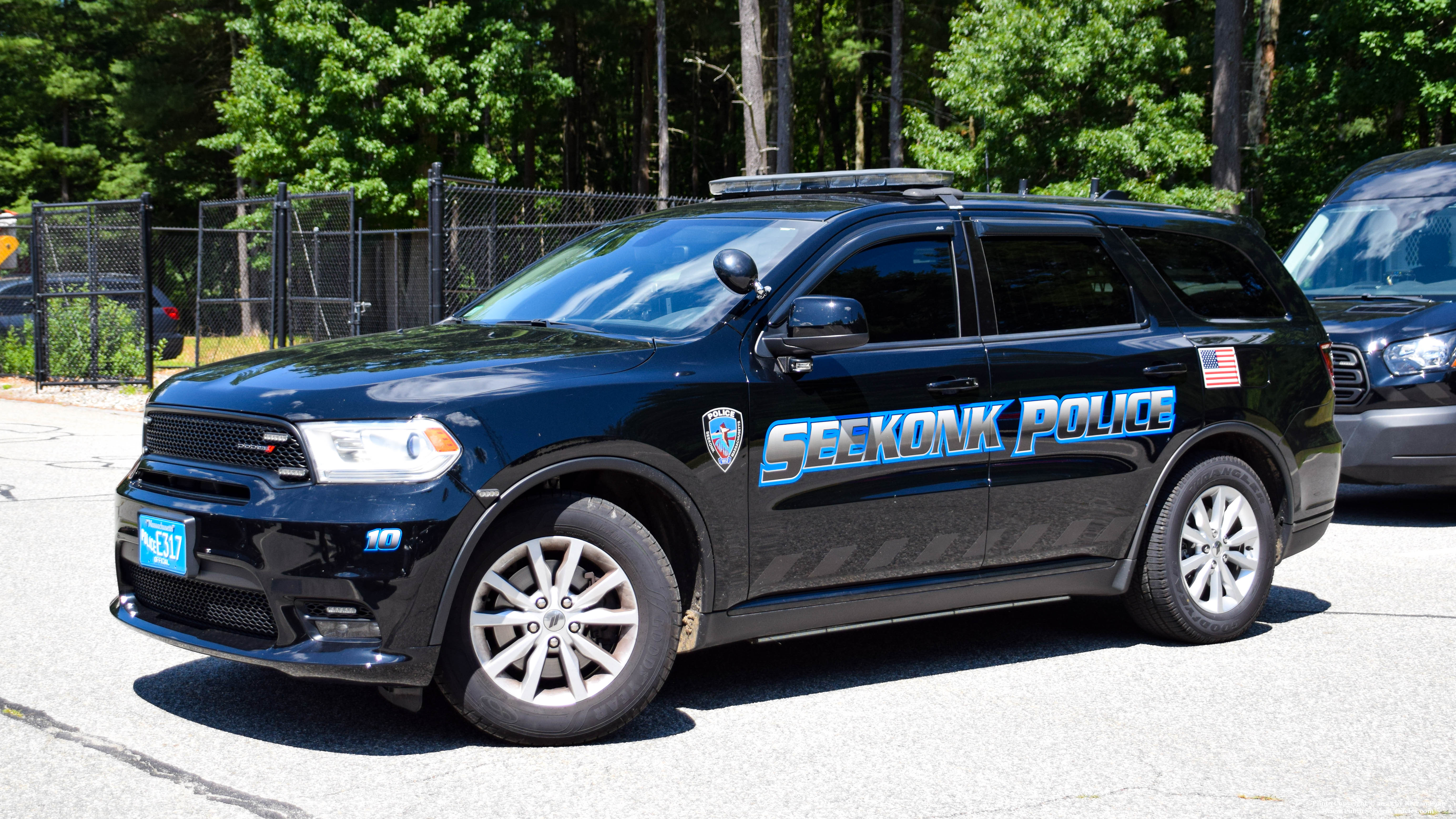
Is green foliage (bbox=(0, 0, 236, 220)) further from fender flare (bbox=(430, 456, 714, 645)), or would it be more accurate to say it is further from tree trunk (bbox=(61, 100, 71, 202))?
fender flare (bbox=(430, 456, 714, 645))

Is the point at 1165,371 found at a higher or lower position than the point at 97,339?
higher

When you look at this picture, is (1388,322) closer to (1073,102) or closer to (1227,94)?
(1073,102)

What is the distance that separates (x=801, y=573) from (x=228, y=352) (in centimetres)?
2120

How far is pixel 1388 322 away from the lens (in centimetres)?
915

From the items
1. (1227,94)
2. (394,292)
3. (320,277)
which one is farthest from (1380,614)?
(394,292)

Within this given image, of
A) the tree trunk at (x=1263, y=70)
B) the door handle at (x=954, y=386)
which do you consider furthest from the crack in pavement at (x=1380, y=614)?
the tree trunk at (x=1263, y=70)

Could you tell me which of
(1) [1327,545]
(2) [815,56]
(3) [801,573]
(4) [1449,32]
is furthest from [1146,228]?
(2) [815,56]

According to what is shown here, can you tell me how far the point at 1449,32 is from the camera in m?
22.1

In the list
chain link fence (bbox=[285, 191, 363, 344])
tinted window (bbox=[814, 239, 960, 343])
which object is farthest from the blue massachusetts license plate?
chain link fence (bbox=[285, 191, 363, 344])

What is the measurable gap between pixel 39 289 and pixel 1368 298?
1669 centimetres

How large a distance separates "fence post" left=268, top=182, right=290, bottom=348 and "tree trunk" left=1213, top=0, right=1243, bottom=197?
49.8 feet

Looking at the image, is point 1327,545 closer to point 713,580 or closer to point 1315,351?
point 1315,351

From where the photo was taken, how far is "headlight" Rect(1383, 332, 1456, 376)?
8.90 meters

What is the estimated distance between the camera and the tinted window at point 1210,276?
595 cm
